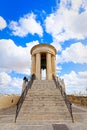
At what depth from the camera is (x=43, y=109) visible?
316 inches

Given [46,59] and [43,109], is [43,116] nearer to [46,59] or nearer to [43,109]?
[43,109]

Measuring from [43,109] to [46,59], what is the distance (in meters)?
11.8

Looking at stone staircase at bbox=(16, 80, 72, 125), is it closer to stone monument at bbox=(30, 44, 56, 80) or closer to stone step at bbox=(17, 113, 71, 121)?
stone step at bbox=(17, 113, 71, 121)

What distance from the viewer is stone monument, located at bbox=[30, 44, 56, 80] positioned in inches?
736

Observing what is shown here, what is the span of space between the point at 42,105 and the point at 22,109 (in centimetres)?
128

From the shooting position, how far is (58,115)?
24.1 ft

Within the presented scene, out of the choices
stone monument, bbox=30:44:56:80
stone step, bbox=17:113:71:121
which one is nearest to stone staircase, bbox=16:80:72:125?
stone step, bbox=17:113:71:121

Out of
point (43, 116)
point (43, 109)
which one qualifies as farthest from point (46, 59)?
point (43, 116)

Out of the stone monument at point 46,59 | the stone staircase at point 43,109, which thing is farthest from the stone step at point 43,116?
the stone monument at point 46,59

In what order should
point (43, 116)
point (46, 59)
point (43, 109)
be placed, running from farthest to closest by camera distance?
point (46, 59)
point (43, 109)
point (43, 116)

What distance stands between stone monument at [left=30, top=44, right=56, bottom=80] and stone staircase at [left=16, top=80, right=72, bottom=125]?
27.2 ft

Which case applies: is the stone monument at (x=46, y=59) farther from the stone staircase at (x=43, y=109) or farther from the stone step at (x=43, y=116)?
the stone step at (x=43, y=116)

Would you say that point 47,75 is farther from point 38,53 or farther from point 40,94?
point 40,94

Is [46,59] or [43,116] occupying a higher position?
[46,59]
